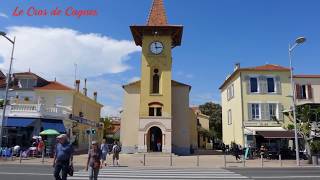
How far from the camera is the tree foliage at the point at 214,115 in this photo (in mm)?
72312

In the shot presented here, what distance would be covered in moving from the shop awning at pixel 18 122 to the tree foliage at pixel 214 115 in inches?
1623

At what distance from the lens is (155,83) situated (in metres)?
39.2

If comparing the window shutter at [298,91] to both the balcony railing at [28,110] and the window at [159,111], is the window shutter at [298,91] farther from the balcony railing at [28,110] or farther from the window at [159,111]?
the balcony railing at [28,110]

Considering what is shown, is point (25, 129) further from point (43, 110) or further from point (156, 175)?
point (156, 175)

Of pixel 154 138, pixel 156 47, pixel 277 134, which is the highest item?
pixel 156 47

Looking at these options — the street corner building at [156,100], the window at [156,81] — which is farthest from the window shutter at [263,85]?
the window at [156,81]

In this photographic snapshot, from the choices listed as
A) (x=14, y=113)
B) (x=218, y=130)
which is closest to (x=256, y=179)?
(x=14, y=113)

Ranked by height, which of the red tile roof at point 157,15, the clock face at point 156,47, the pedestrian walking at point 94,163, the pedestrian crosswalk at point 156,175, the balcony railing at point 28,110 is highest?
the red tile roof at point 157,15

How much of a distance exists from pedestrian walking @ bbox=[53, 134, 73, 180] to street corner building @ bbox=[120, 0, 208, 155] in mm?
26414

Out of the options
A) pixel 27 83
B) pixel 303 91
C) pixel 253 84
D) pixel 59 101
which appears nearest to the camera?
pixel 303 91

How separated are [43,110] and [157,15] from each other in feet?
52.0

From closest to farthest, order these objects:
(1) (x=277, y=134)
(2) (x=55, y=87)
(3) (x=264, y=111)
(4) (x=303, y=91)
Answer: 1. (1) (x=277, y=134)
2. (3) (x=264, y=111)
3. (4) (x=303, y=91)
4. (2) (x=55, y=87)

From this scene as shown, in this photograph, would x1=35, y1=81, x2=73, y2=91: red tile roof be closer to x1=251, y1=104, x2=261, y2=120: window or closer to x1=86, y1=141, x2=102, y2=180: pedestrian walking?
x1=251, y1=104, x2=261, y2=120: window

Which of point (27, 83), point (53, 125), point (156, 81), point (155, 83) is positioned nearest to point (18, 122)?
point (53, 125)
